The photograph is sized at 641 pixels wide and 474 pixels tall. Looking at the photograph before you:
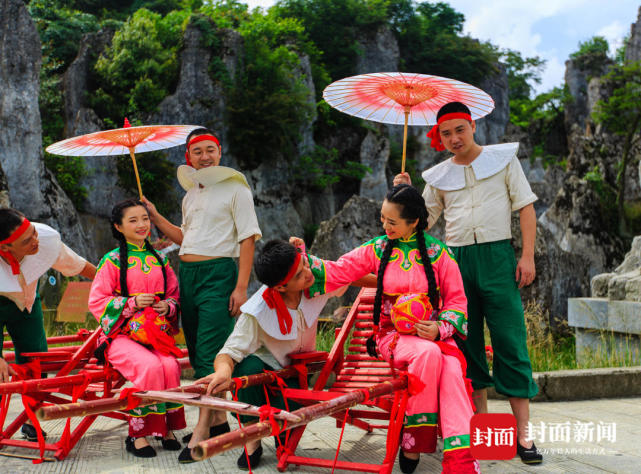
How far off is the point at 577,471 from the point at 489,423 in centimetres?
51

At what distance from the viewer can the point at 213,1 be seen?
1057 inches

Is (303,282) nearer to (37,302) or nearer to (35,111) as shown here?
(37,302)

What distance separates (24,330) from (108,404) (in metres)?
1.74

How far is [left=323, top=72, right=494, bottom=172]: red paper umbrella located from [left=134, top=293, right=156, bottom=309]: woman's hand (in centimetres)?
167

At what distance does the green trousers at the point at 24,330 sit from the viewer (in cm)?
361

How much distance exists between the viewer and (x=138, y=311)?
3.43m

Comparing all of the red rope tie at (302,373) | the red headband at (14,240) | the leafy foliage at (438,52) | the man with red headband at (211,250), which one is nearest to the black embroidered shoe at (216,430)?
the man with red headband at (211,250)

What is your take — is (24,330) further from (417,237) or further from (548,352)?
(548,352)

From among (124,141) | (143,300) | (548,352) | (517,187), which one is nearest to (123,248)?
(143,300)

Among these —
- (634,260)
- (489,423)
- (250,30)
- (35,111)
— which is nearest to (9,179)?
(35,111)

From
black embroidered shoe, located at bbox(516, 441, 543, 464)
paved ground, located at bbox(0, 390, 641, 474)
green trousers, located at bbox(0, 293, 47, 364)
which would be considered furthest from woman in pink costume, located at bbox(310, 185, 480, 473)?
green trousers, located at bbox(0, 293, 47, 364)

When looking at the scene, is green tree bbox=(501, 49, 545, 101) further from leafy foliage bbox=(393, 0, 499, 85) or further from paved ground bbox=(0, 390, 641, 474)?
paved ground bbox=(0, 390, 641, 474)

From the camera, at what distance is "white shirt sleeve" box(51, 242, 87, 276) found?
3773 millimetres

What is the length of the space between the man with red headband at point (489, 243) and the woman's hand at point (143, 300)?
1541mm
